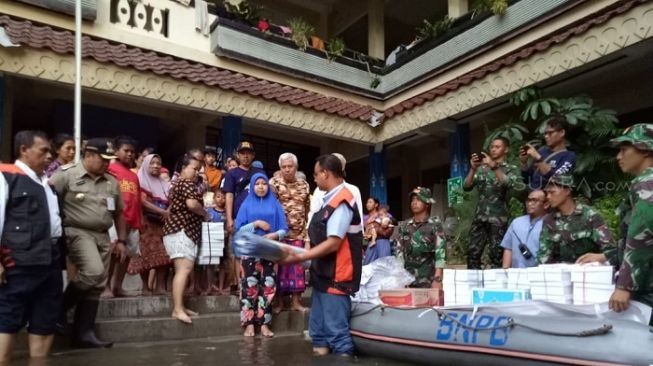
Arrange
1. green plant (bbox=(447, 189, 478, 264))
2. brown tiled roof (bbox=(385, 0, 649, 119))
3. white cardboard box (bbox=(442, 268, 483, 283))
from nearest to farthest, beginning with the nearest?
white cardboard box (bbox=(442, 268, 483, 283)), brown tiled roof (bbox=(385, 0, 649, 119)), green plant (bbox=(447, 189, 478, 264))

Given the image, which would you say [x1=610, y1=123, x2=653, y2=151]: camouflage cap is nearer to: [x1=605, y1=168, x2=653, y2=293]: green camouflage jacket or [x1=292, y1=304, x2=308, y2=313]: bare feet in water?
[x1=605, y1=168, x2=653, y2=293]: green camouflage jacket

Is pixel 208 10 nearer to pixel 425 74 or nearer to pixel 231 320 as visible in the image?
pixel 425 74

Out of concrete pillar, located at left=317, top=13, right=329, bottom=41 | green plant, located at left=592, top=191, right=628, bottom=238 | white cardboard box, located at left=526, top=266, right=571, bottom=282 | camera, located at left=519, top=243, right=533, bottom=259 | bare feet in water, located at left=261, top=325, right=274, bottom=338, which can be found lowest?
bare feet in water, located at left=261, top=325, right=274, bottom=338

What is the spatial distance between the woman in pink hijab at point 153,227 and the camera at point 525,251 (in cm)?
342

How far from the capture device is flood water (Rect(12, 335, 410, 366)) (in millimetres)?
3855

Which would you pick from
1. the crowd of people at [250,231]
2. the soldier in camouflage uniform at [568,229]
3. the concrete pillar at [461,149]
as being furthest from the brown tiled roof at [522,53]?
the soldier in camouflage uniform at [568,229]

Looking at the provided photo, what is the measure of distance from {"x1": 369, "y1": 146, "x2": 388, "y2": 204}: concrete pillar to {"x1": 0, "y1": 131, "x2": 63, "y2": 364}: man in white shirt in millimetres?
8229

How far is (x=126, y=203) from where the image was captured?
16.5 feet

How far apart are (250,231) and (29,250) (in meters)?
1.76

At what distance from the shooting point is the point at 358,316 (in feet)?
14.1

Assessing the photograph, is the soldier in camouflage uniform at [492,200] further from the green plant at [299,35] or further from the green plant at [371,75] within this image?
the green plant at [371,75]

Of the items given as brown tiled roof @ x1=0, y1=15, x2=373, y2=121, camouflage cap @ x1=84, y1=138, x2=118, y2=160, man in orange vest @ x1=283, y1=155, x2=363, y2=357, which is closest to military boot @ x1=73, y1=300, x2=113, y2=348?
camouflage cap @ x1=84, y1=138, x2=118, y2=160

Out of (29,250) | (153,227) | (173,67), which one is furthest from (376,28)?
(29,250)

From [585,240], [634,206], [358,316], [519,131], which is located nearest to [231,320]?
[358,316]
